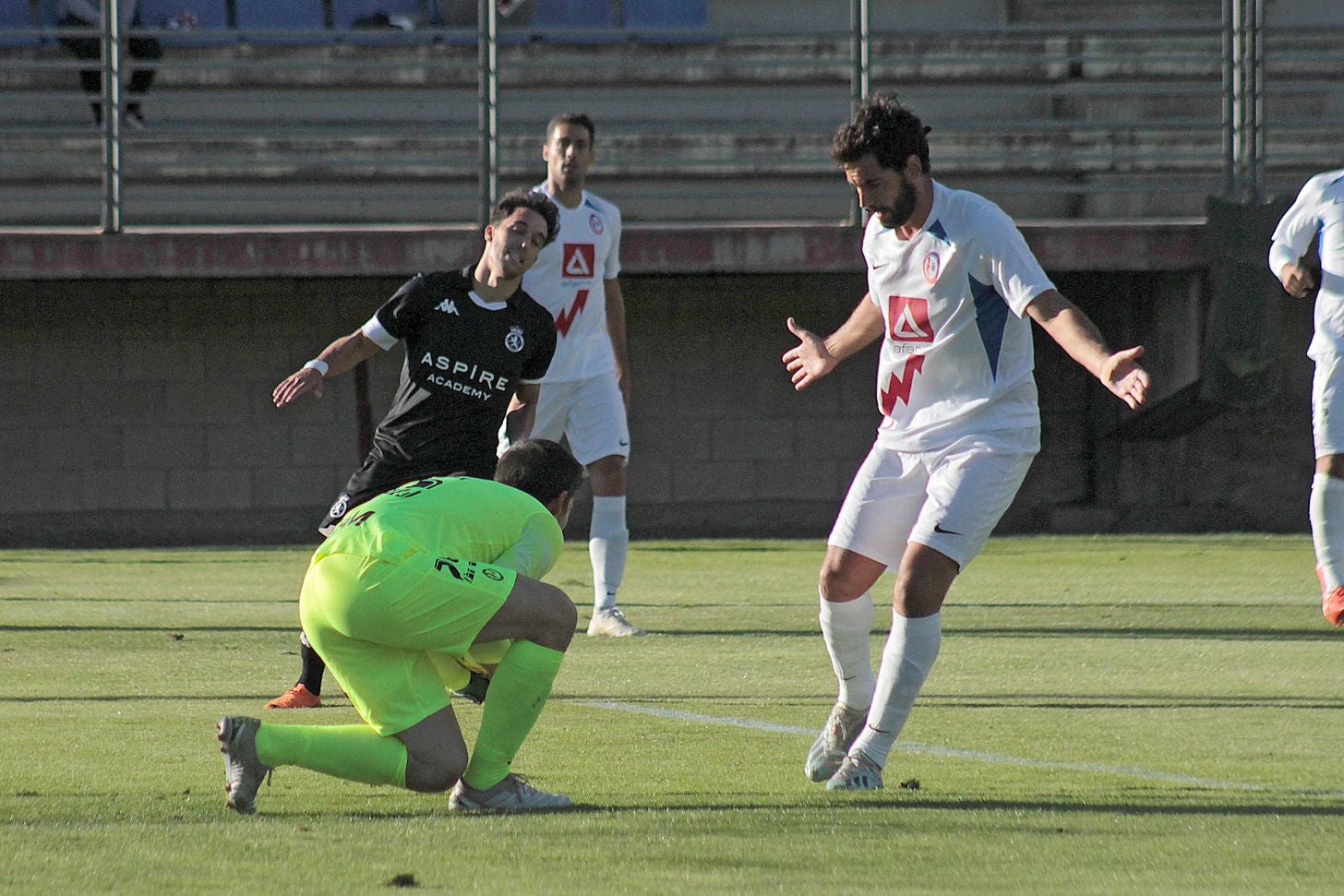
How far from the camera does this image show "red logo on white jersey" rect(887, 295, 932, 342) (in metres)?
5.39

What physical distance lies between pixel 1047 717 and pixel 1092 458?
997 cm

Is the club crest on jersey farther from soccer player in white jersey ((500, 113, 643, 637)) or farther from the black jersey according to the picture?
soccer player in white jersey ((500, 113, 643, 637))

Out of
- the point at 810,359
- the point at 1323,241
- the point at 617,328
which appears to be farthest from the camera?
the point at 617,328

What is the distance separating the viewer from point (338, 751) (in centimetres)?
465

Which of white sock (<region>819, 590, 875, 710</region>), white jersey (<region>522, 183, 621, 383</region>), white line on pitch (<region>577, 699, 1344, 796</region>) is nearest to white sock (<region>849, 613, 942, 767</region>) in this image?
white sock (<region>819, 590, 875, 710</region>)

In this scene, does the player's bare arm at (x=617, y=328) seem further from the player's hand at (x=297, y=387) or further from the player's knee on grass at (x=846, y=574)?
the player's knee on grass at (x=846, y=574)

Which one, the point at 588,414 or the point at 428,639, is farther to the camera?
the point at 588,414

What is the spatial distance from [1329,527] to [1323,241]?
1.37 meters

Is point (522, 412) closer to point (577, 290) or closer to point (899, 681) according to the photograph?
point (577, 290)

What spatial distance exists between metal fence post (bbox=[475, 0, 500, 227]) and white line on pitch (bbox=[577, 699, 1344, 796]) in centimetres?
820

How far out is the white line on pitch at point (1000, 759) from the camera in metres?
5.12

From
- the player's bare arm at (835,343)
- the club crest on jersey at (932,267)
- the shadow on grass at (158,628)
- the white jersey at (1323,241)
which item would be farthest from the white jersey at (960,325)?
the shadow on grass at (158,628)

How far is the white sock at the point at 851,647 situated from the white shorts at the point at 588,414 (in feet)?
12.5

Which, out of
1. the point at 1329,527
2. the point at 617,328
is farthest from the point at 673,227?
the point at 1329,527
